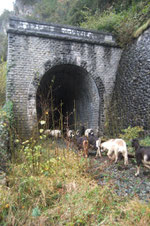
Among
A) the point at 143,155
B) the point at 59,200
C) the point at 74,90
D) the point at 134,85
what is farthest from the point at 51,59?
the point at 59,200

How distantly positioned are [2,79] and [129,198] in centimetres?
1066

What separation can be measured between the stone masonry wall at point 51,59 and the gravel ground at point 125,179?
4197 millimetres

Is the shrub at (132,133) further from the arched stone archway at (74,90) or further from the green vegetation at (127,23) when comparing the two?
the green vegetation at (127,23)

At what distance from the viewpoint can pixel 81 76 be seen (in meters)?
10.2

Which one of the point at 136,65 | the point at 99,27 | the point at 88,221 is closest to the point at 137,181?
the point at 88,221

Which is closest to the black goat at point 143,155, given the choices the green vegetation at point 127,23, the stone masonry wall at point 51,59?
the stone masonry wall at point 51,59

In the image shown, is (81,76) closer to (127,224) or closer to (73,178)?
(73,178)

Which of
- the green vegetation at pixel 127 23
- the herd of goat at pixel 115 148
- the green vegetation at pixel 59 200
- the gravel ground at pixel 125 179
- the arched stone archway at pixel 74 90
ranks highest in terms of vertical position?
the green vegetation at pixel 127 23

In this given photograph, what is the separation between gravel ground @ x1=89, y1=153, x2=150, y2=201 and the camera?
325cm

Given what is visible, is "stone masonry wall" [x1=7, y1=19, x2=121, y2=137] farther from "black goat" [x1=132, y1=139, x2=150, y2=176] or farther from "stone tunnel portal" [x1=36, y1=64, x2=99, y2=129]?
"black goat" [x1=132, y1=139, x2=150, y2=176]

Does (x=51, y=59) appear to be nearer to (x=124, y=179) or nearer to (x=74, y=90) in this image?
(x=74, y=90)

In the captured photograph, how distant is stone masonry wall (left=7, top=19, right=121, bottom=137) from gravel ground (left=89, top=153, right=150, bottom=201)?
420 centimetres

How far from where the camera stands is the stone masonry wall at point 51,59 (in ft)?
27.3

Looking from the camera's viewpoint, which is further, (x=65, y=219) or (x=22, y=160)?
(x=22, y=160)
